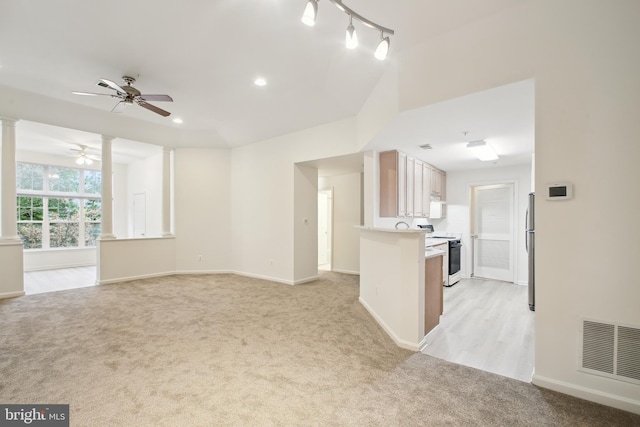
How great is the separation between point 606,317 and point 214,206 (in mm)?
6466

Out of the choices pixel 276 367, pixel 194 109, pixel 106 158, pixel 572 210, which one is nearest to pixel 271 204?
pixel 194 109

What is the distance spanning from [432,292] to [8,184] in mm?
6780

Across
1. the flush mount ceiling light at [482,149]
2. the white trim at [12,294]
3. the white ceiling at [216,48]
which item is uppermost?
the white ceiling at [216,48]

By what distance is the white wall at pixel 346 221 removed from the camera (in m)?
6.59

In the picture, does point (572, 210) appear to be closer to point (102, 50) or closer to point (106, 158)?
point (102, 50)

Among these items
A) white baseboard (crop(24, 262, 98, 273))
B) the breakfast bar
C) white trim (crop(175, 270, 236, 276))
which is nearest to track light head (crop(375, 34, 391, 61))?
the breakfast bar

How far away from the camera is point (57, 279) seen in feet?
19.6

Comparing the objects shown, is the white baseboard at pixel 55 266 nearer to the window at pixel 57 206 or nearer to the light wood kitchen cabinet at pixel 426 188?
the window at pixel 57 206

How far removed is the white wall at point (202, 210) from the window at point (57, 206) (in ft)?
12.6

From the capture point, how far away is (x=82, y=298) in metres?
4.46

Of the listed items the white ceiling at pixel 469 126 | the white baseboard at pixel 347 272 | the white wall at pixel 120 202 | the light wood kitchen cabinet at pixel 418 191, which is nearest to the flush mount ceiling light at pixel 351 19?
the white ceiling at pixel 469 126

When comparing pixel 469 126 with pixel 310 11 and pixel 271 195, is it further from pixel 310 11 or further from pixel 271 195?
pixel 271 195

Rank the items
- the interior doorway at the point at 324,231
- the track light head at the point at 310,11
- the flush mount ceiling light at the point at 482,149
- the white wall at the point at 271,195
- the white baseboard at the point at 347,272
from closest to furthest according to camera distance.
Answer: the track light head at the point at 310,11 < the flush mount ceiling light at the point at 482,149 < the white wall at the point at 271,195 < the white baseboard at the point at 347,272 < the interior doorway at the point at 324,231

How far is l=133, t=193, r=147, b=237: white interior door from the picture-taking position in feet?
25.5
